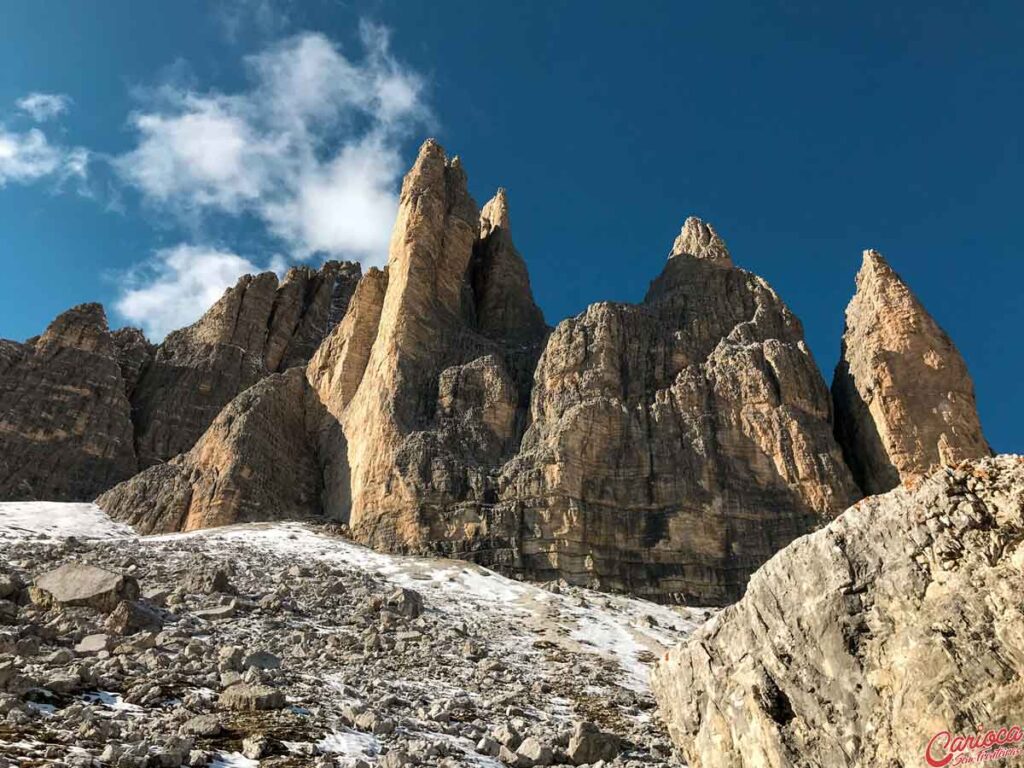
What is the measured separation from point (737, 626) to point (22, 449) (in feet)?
240

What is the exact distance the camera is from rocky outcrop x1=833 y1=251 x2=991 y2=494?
1822 inches

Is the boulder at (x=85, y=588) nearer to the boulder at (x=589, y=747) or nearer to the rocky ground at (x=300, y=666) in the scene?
the rocky ground at (x=300, y=666)

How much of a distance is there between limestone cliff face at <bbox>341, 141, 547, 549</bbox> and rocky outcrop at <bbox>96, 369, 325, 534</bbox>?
5.10 m

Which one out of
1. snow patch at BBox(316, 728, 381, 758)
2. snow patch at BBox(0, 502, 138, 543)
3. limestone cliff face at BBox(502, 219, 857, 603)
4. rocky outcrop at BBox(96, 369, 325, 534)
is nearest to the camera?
snow patch at BBox(316, 728, 381, 758)

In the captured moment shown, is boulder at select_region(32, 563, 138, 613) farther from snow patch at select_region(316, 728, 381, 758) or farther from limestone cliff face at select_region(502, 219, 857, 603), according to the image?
limestone cliff face at select_region(502, 219, 857, 603)

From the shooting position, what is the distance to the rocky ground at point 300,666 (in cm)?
1073

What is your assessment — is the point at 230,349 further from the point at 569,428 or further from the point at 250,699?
the point at 250,699

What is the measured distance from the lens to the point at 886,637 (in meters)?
9.01

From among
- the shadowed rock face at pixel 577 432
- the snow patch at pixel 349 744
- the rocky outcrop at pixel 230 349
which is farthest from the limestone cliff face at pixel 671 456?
the rocky outcrop at pixel 230 349

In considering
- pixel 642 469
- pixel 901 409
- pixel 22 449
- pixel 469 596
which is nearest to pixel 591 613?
pixel 469 596

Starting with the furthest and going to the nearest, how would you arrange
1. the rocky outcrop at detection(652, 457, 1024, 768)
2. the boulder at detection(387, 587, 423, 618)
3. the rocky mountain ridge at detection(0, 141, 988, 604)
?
the rocky mountain ridge at detection(0, 141, 988, 604) < the boulder at detection(387, 587, 423, 618) < the rocky outcrop at detection(652, 457, 1024, 768)
